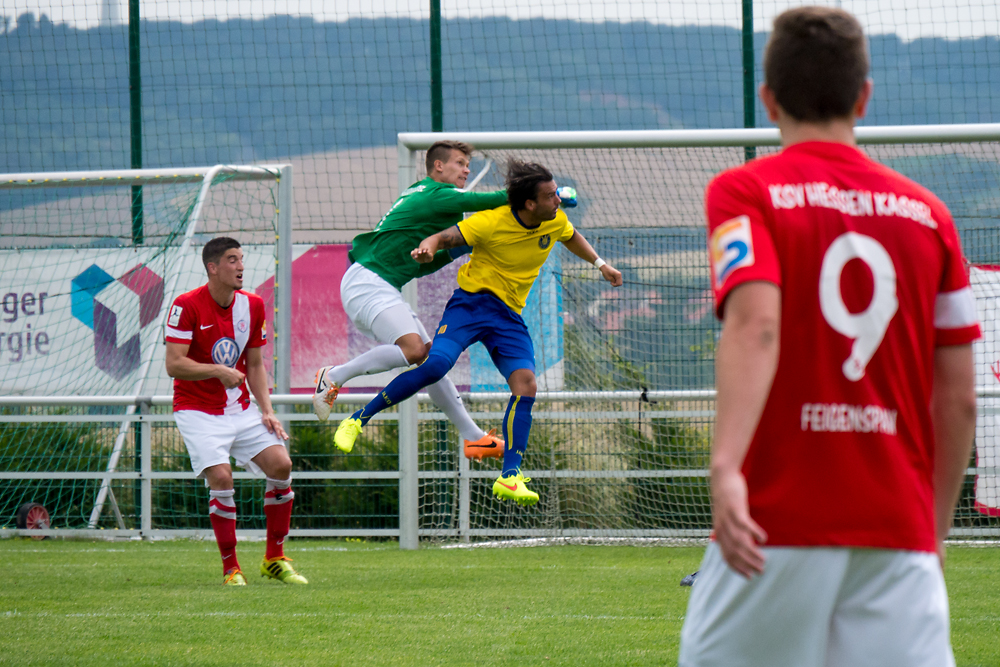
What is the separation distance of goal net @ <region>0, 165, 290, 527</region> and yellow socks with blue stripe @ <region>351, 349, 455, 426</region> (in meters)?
3.84

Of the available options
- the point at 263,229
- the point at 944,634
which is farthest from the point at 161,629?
the point at 263,229

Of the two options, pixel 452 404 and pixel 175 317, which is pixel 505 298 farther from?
pixel 175 317

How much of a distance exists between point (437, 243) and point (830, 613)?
4469mm

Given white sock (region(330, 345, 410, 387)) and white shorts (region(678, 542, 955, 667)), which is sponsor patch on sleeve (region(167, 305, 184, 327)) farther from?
white shorts (region(678, 542, 955, 667))

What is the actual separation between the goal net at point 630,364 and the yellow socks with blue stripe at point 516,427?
2.34m

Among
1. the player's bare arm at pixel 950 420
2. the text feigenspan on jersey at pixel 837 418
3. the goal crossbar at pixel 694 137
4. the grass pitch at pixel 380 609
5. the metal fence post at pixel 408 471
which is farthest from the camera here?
the metal fence post at pixel 408 471

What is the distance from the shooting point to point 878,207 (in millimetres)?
1758

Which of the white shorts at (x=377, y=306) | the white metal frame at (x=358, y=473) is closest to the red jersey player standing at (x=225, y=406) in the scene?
the white shorts at (x=377, y=306)

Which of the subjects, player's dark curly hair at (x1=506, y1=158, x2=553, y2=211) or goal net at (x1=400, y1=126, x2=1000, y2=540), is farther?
goal net at (x1=400, y1=126, x2=1000, y2=540)

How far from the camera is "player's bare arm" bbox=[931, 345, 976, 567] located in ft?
6.04

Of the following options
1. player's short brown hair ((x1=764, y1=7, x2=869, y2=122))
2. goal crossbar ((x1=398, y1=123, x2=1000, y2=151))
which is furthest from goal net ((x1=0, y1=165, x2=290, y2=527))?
player's short brown hair ((x1=764, y1=7, x2=869, y2=122))

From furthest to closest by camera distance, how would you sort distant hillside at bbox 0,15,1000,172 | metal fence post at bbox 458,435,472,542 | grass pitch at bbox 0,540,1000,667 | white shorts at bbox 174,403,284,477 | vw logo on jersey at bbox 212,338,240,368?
distant hillside at bbox 0,15,1000,172, metal fence post at bbox 458,435,472,542, vw logo on jersey at bbox 212,338,240,368, white shorts at bbox 174,403,284,477, grass pitch at bbox 0,540,1000,667

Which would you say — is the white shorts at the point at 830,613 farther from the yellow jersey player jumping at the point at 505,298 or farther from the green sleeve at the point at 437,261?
the green sleeve at the point at 437,261

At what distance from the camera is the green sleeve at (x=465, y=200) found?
6137 millimetres
